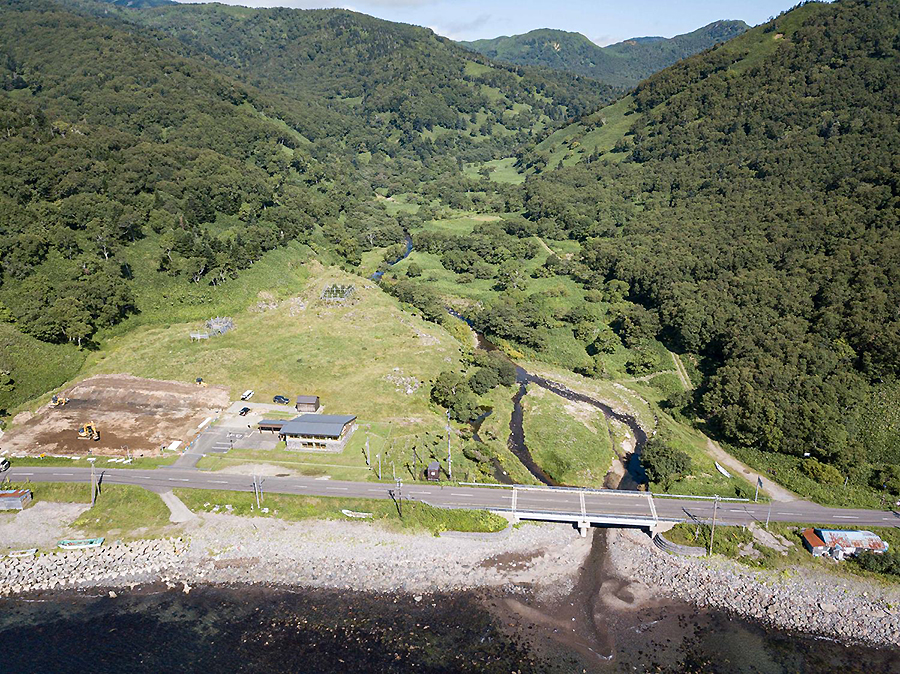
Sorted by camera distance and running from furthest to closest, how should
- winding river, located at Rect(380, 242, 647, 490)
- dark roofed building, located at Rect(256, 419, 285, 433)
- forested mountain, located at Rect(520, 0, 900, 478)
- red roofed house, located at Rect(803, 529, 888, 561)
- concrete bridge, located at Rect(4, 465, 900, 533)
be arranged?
forested mountain, located at Rect(520, 0, 900, 478) → dark roofed building, located at Rect(256, 419, 285, 433) → winding river, located at Rect(380, 242, 647, 490) → concrete bridge, located at Rect(4, 465, 900, 533) → red roofed house, located at Rect(803, 529, 888, 561)

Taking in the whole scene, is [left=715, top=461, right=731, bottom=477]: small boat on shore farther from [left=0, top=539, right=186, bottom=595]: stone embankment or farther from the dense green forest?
[left=0, top=539, right=186, bottom=595]: stone embankment

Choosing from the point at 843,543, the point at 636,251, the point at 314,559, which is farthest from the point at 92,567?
the point at 636,251

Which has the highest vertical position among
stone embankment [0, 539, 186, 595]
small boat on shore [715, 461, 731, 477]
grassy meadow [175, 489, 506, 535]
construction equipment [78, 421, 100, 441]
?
small boat on shore [715, 461, 731, 477]

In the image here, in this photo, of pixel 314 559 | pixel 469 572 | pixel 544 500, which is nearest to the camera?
pixel 469 572

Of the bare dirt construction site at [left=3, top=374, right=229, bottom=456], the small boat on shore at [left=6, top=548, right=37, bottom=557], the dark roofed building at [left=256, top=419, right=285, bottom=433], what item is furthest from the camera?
the dark roofed building at [left=256, top=419, right=285, bottom=433]

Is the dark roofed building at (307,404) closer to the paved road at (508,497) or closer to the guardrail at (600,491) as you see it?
the paved road at (508,497)

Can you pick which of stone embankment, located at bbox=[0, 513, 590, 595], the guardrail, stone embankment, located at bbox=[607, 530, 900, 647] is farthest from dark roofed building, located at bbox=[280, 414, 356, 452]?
stone embankment, located at bbox=[607, 530, 900, 647]

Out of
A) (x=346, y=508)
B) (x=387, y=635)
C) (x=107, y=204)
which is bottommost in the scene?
(x=387, y=635)

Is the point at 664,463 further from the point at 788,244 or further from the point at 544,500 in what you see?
the point at 788,244
